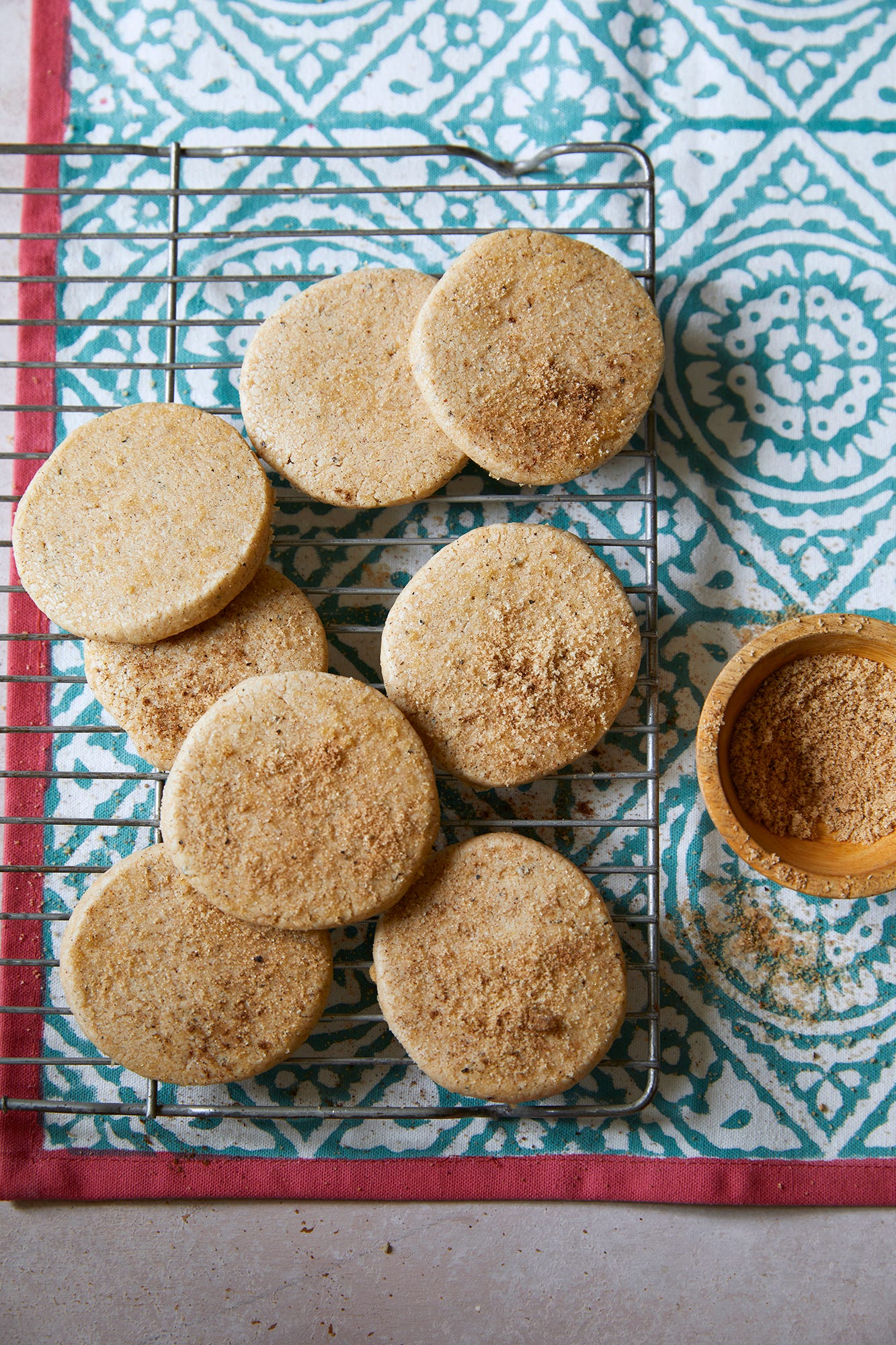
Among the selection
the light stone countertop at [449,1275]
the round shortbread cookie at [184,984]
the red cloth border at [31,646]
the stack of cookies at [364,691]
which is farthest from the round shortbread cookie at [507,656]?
the light stone countertop at [449,1275]

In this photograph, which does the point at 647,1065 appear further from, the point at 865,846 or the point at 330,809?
the point at 330,809

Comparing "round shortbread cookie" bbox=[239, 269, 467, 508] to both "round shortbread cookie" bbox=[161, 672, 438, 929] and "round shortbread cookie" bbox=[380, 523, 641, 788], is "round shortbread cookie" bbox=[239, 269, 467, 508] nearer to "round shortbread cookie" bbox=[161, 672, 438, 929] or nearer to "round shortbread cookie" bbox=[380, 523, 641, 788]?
"round shortbread cookie" bbox=[380, 523, 641, 788]

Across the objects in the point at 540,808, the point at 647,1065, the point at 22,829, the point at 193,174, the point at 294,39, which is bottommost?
the point at 647,1065

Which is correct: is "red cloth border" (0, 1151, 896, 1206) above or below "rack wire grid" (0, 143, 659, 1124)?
below

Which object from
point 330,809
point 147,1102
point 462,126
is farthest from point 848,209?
point 147,1102

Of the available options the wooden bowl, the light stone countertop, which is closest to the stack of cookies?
the wooden bowl

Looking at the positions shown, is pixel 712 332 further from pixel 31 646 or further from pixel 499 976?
pixel 31 646

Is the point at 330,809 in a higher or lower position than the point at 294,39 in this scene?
lower
